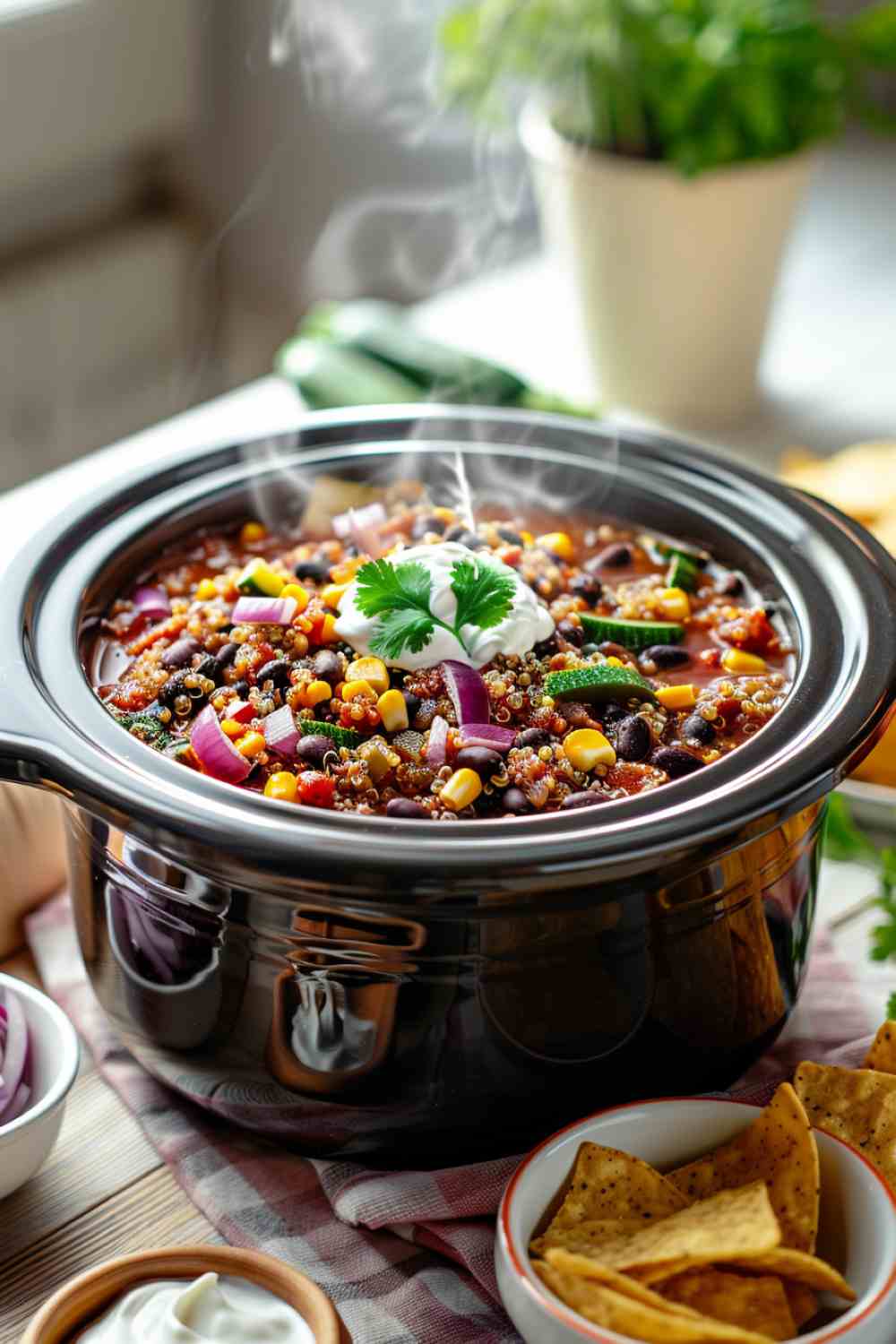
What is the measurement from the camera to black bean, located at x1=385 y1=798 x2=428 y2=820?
167 cm

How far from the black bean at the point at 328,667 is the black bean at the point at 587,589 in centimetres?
39

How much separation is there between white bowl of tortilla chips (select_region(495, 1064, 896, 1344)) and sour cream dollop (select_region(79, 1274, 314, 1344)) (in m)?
0.22

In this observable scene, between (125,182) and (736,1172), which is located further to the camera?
(125,182)

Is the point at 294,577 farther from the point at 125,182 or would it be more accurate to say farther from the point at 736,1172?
the point at 125,182

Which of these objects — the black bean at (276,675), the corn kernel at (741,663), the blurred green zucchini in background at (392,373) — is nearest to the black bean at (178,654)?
the black bean at (276,675)

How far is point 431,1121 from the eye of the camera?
1.74 metres

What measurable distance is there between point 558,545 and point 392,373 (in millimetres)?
1203

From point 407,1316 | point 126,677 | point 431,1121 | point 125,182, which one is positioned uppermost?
point 126,677

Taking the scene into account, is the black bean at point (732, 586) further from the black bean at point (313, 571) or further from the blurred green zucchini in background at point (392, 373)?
the blurred green zucchini in background at point (392, 373)

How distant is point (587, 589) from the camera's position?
214 cm

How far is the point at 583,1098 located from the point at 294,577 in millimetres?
821

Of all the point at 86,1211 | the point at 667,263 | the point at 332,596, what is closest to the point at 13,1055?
the point at 86,1211

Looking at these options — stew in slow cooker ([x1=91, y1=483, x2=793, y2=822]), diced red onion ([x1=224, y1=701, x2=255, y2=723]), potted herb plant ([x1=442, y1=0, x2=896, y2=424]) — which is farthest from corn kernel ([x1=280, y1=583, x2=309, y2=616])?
potted herb plant ([x1=442, y1=0, x2=896, y2=424])

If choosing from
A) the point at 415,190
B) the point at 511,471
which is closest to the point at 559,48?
the point at 511,471
